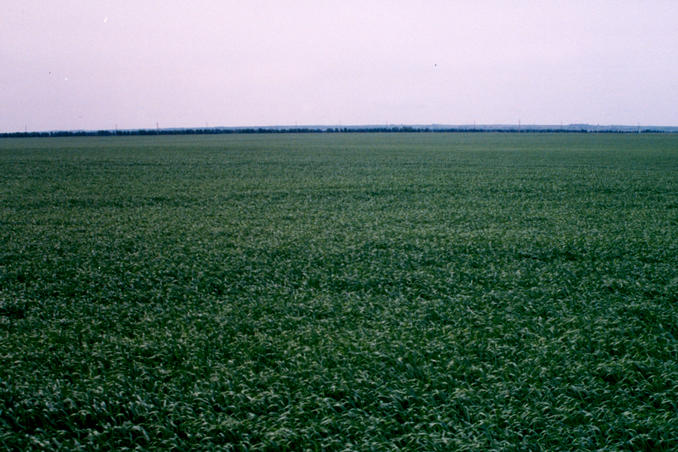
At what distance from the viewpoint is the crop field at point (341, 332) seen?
5.04 metres

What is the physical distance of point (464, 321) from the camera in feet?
25.0

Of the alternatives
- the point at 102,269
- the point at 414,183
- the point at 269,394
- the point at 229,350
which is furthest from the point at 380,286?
the point at 414,183

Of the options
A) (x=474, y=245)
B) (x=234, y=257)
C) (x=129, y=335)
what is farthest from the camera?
(x=474, y=245)

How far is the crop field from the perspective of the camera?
5035mm

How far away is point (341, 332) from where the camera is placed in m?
7.36

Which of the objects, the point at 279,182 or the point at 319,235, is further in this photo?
the point at 279,182

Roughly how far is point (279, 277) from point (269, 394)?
467cm

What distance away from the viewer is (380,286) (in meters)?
9.40

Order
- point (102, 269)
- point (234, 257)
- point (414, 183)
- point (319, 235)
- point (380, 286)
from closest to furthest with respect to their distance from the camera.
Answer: point (380, 286) → point (102, 269) → point (234, 257) → point (319, 235) → point (414, 183)

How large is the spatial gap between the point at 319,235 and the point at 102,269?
18.9ft

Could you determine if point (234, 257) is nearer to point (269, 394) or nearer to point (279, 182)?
point (269, 394)

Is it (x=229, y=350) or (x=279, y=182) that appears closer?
(x=229, y=350)

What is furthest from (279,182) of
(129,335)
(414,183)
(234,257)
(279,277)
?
(129,335)

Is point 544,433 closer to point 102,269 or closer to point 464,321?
point 464,321
